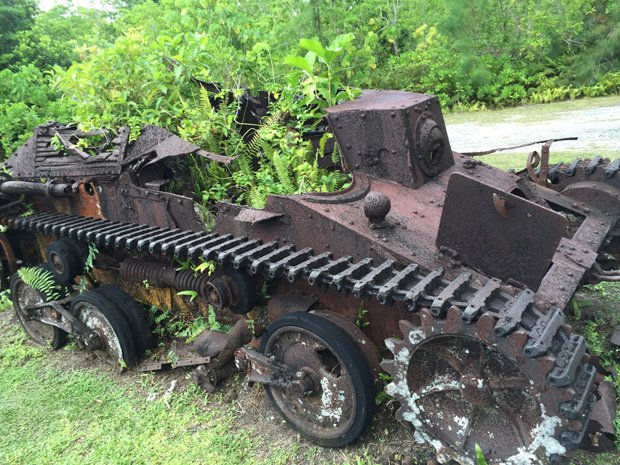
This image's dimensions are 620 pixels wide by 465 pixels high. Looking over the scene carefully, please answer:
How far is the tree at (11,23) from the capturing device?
15.1 m

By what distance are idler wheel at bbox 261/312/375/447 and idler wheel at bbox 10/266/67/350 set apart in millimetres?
2863

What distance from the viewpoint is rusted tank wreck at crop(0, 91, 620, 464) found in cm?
278

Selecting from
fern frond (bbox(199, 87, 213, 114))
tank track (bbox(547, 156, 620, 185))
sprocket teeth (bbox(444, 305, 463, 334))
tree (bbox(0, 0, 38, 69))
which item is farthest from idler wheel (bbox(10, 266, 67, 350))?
tree (bbox(0, 0, 38, 69))

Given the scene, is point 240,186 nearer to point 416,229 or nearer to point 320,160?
point 320,160

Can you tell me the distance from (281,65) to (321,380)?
14.4ft

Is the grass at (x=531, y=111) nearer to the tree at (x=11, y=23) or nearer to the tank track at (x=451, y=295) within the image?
the tree at (x=11, y=23)

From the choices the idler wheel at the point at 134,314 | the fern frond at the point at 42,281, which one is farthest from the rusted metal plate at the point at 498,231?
the fern frond at the point at 42,281

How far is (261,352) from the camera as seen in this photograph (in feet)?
12.9

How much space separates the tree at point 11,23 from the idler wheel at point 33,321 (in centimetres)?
1134

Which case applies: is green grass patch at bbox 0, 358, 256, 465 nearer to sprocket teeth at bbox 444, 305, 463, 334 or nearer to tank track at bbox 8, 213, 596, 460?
tank track at bbox 8, 213, 596, 460

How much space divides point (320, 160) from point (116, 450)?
2932 millimetres

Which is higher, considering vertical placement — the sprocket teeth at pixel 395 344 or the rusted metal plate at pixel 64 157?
the rusted metal plate at pixel 64 157

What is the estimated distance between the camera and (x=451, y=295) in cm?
277

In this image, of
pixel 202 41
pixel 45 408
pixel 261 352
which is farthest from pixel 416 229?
pixel 45 408
